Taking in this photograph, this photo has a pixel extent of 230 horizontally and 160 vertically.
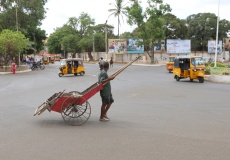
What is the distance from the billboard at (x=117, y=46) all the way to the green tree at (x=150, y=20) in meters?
9.35

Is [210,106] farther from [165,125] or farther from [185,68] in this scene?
[185,68]

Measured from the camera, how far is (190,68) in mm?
21594

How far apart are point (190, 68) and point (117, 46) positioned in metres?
47.0

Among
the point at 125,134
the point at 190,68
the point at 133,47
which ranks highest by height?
the point at 133,47

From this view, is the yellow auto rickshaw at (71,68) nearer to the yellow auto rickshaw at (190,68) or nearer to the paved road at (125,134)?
the yellow auto rickshaw at (190,68)

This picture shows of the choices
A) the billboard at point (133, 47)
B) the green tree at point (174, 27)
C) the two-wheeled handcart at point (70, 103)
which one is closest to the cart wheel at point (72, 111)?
the two-wheeled handcart at point (70, 103)

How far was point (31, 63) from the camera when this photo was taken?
43.8 metres

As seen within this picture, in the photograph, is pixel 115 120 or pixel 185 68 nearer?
pixel 115 120

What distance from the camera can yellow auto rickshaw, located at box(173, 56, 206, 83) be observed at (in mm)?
21266

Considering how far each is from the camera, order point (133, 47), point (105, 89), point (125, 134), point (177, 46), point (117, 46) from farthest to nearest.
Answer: point (117, 46) < point (133, 47) < point (177, 46) < point (105, 89) < point (125, 134)

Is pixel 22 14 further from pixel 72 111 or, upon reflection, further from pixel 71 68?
pixel 72 111

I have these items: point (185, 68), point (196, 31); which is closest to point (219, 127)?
point (185, 68)

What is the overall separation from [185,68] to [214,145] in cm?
1674

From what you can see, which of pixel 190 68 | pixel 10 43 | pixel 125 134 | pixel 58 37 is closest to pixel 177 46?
pixel 10 43
